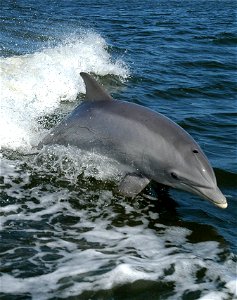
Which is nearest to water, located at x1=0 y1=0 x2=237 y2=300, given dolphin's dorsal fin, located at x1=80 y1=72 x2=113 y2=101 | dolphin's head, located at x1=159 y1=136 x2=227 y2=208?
dolphin's head, located at x1=159 y1=136 x2=227 y2=208

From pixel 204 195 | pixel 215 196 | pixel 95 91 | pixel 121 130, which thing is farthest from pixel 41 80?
pixel 215 196

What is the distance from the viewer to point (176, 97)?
13125 mm

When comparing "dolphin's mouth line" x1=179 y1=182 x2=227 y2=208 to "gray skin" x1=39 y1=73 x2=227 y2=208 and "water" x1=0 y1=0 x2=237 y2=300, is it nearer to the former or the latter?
"gray skin" x1=39 y1=73 x2=227 y2=208

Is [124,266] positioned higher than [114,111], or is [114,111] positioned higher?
[114,111]

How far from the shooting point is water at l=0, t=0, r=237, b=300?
4973 millimetres

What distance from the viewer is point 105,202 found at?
22.7 feet

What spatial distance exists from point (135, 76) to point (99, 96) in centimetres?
766

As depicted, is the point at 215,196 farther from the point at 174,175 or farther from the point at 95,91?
the point at 95,91

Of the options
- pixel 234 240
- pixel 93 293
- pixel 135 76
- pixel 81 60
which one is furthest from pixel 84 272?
pixel 81 60

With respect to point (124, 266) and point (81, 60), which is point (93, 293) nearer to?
point (124, 266)

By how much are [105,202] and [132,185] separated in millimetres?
426

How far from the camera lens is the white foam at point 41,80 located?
31.7ft

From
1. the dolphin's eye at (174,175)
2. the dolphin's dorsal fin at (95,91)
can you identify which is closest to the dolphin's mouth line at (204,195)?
the dolphin's eye at (174,175)

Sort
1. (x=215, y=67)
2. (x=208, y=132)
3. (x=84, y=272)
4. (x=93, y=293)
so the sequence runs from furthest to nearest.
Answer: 1. (x=215, y=67)
2. (x=208, y=132)
3. (x=84, y=272)
4. (x=93, y=293)
